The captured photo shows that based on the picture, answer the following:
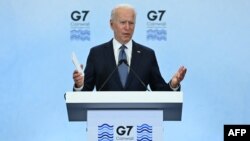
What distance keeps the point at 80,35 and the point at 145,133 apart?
6.31 ft

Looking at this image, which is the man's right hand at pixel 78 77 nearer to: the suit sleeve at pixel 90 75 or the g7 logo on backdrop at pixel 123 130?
the g7 logo on backdrop at pixel 123 130

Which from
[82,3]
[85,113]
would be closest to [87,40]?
[82,3]

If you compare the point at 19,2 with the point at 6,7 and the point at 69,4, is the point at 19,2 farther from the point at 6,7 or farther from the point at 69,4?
the point at 69,4

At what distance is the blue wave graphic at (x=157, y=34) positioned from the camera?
5293mm

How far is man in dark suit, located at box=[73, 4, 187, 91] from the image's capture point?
4.63 m

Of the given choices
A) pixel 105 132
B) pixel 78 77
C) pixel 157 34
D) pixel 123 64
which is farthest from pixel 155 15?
pixel 105 132

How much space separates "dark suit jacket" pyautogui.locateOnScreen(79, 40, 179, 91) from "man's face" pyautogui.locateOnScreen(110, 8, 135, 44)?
0.11 metres

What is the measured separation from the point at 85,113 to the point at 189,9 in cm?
197

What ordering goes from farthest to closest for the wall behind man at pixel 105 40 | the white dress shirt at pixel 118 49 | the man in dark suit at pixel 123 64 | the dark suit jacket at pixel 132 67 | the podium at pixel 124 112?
the wall behind man at pixel 105 40
the white dress shirt at pixel 118 49
the dark suit jacket at pixel 132 67
the man in dark suit at pixel 123 64
the podium at pixel 124 112

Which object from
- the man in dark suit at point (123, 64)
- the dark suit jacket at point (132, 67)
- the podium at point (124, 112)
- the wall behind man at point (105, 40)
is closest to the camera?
the podium at point (124, 112)

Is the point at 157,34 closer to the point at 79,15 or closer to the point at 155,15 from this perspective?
the point at 155,15

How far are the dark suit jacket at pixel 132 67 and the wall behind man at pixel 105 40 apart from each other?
0.81ft

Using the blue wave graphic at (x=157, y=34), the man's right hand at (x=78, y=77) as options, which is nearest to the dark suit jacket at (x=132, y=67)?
the blue wave graphic at (x=157, y=34)

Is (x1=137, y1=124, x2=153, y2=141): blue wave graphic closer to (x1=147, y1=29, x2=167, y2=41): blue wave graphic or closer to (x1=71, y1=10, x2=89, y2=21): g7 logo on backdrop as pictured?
(x1=147, y1=29, x2=167, y2=41): blue wave graphic
